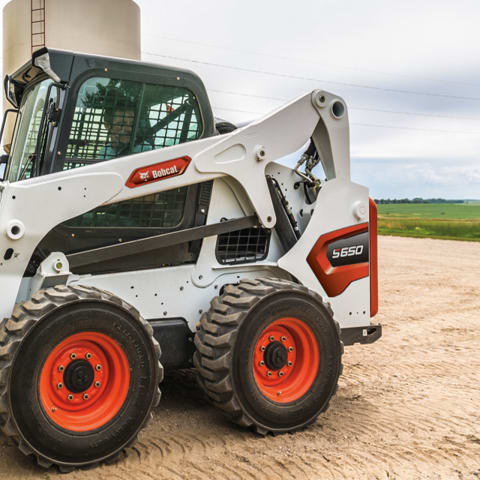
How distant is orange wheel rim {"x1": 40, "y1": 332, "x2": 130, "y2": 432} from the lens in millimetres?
3951

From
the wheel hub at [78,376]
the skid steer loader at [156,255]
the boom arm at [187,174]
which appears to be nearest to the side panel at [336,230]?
the skid steer loader at [156,255]

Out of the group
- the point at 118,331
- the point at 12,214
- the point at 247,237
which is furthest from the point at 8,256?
the point at 247,237

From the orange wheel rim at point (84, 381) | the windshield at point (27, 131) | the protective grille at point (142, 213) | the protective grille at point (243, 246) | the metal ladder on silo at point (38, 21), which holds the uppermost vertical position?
the metal ladder on silo at point (38, 21)

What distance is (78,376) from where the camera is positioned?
4.02 metres

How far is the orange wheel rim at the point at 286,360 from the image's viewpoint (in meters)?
4.70

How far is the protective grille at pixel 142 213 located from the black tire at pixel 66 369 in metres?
0.60

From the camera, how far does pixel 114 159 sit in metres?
4.49

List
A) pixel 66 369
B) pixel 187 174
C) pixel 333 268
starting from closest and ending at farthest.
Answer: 1. pixel 66 369
2. pixel 187 174
3. pixel 333 268

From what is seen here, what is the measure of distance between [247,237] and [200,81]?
4.36 feet

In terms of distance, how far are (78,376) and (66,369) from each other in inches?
3.6

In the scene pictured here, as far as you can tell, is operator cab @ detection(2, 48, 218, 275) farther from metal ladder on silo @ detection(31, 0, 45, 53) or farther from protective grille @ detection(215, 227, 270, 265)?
metal ladder on silo @ detection(31, 0, 45, 53)

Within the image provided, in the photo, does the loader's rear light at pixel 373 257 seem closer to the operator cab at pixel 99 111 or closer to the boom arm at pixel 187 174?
the boom arm at pixel 187 174

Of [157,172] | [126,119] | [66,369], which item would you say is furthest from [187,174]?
[66,369]

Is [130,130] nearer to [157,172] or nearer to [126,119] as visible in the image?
[126,119]
